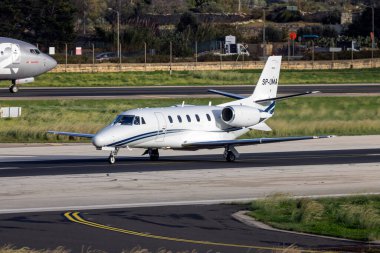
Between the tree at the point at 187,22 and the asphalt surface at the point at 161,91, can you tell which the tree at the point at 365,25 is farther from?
the asphalt surface at the point at 161,91

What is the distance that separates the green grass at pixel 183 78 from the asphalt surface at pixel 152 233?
6056 centimetres

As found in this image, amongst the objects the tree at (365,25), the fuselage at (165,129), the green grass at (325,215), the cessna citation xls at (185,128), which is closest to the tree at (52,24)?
the tree at (365,25)

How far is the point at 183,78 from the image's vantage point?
302 feet

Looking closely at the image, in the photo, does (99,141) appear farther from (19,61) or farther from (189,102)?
(19,61)

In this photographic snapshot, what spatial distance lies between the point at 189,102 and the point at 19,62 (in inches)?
547

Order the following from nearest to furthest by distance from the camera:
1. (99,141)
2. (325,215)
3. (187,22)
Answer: (325,215) → (99,141) → (187,22)

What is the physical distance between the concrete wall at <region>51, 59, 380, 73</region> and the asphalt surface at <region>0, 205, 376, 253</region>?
70.4 m

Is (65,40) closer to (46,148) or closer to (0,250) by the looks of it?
(46,148)

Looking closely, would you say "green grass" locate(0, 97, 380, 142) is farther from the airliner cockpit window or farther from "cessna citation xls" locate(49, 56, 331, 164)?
the airliner cockpit window

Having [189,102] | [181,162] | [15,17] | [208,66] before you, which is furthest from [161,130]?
[15,17]

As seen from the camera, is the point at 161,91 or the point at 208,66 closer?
the point at 161,91

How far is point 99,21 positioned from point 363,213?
471 feet

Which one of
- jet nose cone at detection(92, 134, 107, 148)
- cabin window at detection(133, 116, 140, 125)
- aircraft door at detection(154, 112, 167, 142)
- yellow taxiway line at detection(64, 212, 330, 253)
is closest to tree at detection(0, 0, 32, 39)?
aircraft door at detection(154, 112, 167, 142)

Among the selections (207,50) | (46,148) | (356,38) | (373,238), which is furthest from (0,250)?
(356,38)
